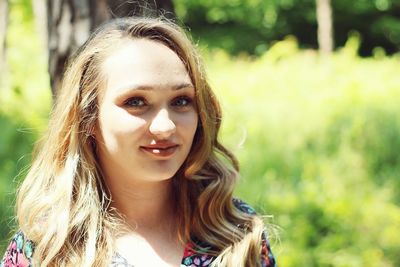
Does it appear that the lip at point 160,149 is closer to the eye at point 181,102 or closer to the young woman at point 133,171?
the young woman at point 133,171

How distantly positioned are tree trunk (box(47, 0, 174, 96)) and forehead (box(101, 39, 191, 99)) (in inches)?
43.6

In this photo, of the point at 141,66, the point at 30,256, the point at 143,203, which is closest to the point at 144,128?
the point at 141,66

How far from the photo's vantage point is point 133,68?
1.97m

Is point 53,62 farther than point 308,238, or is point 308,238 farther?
point 308,238

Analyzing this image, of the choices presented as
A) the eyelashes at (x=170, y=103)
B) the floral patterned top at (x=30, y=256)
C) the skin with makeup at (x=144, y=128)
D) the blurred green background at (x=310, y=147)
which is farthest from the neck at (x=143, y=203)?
the blurred green background at (x=310, y=147)

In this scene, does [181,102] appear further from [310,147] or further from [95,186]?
[310,147]

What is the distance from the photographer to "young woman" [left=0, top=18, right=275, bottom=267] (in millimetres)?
1976

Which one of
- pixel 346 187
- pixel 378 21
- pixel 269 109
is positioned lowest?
pixel 346 187

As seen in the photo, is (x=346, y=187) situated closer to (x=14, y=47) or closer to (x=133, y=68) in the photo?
(x=133, y=68)

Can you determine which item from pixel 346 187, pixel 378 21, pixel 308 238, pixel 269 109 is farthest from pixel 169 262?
pixel 378 21

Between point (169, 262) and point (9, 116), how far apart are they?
625 centimetres

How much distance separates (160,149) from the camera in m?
1.97

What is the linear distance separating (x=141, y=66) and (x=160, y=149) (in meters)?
0.23

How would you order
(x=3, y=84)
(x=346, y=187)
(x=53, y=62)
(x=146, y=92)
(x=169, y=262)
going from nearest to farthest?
(x=146, y=92) < (x=169, y=262) < (x=53, y=62) < (x=346, y=187) < (x=3, y=84)
